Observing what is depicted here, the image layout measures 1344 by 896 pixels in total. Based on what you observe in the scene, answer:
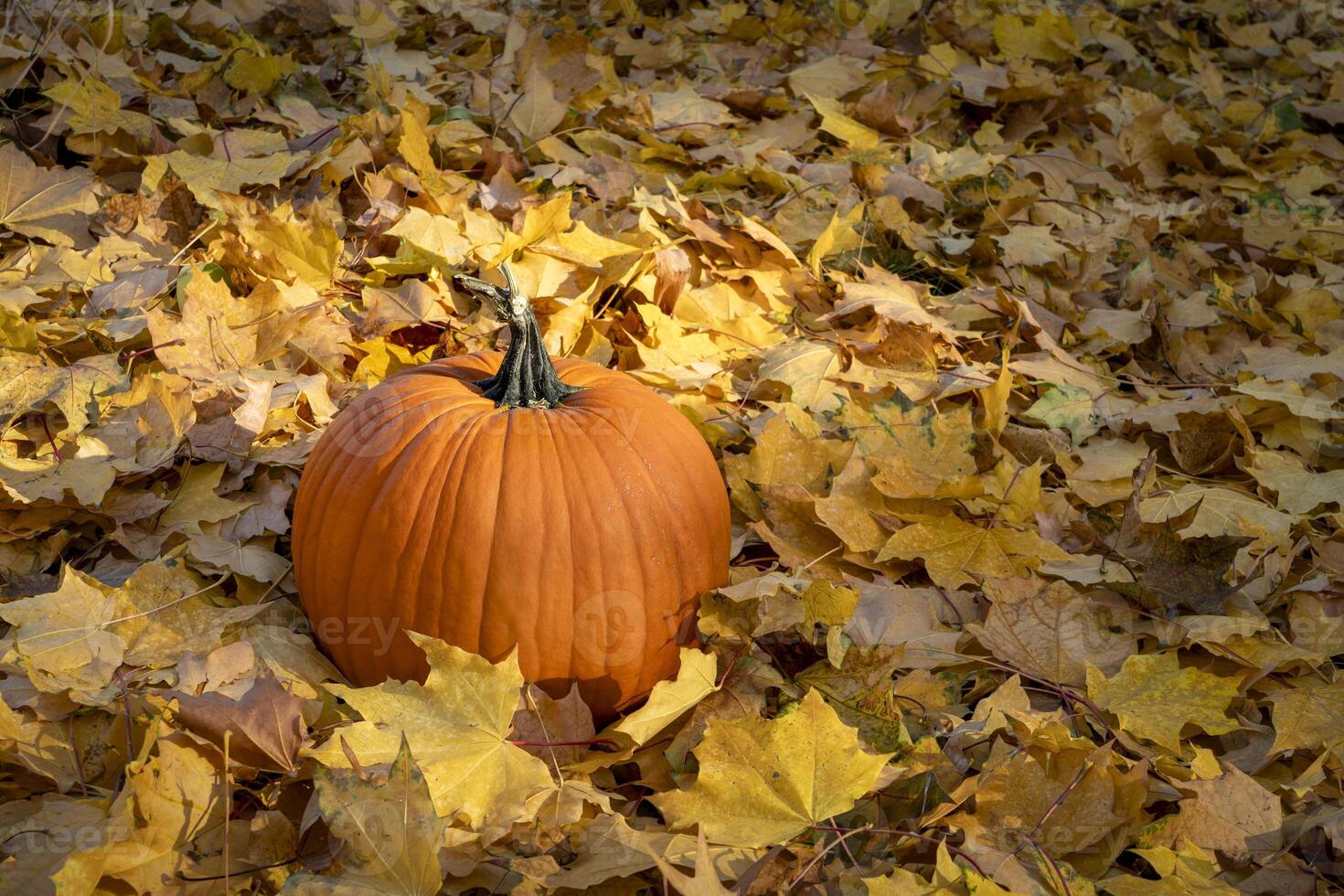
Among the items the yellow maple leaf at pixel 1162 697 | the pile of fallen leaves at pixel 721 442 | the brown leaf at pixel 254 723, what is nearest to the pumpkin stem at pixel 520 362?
the pile of fallen leaves at pixel 721 442

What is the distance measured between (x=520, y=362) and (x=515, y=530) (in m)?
0.32

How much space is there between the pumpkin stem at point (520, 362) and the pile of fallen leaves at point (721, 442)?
1.54ft

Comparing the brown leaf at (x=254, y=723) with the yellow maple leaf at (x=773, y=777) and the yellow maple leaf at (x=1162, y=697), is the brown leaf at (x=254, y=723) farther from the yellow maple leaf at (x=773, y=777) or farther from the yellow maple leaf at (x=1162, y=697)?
the yellow maple leaf at (x=1162, y=697)

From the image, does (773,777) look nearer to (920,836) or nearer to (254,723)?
(920,836)

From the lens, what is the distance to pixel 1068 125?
415 cm

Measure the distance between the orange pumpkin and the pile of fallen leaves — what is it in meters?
0.10

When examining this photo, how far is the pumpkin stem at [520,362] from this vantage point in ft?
5.91

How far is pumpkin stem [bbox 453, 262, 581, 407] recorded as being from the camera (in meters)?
1.80

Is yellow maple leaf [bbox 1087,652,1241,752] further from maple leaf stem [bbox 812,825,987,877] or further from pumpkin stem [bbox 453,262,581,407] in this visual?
pumpkin stem [bbox 453,262,581,407]

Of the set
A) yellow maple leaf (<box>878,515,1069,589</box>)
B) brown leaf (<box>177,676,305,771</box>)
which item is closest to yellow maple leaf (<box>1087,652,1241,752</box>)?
yellow maple leaf (<box>878,515,1069,589</box>)

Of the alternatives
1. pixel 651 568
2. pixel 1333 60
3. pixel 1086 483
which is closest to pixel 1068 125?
pixel 1333 60

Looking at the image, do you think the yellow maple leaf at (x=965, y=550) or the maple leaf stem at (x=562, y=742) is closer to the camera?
the maple leaf stem at (x=562, y=742)

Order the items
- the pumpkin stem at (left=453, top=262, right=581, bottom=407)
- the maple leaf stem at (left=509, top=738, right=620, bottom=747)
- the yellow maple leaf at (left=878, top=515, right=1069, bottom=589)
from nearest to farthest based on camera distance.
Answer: the maple leaf stem at (left=509, top=738, right=620, bottom=747)
the pumpkin stem at (left=453, top=262, right=581, bottom=407)
the yellow maple leaf at (left=878, top=515, right=1069, bottom=589)

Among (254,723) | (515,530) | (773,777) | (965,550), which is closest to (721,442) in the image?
(965,550)
